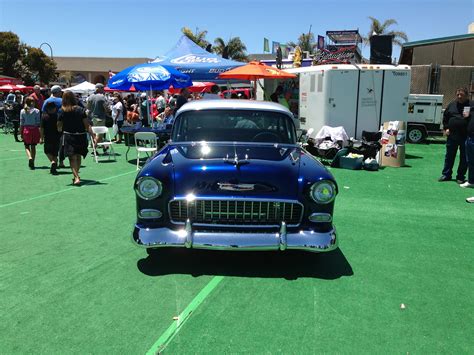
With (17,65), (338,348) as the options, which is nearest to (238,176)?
(338,348)

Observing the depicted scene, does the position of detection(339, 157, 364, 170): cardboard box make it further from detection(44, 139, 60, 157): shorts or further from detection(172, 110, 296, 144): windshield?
detection(44, 139, 60, 157): shorts

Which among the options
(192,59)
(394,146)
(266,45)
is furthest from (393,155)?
(266,45)

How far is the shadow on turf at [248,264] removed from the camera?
13.2ft

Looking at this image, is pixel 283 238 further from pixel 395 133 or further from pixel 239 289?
pixel 395 133

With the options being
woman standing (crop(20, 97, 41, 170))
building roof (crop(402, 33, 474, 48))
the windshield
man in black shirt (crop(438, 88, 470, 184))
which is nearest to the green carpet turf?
the windshield

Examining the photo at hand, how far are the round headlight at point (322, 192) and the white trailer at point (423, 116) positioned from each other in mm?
12161

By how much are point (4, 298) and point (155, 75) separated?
26.8 feet

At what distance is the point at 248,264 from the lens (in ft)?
13.9

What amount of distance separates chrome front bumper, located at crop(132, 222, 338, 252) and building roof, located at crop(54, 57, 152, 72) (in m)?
68.5

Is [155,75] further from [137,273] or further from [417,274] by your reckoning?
[417,274]

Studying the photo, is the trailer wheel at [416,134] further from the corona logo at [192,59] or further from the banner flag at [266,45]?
the banner flag at [266,45]

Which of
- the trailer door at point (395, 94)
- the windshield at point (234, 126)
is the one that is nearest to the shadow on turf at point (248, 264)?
the windshield at point (234, 126)

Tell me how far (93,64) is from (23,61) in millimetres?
23110

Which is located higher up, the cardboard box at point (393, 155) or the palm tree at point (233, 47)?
the palm tree at point (233, 47)
